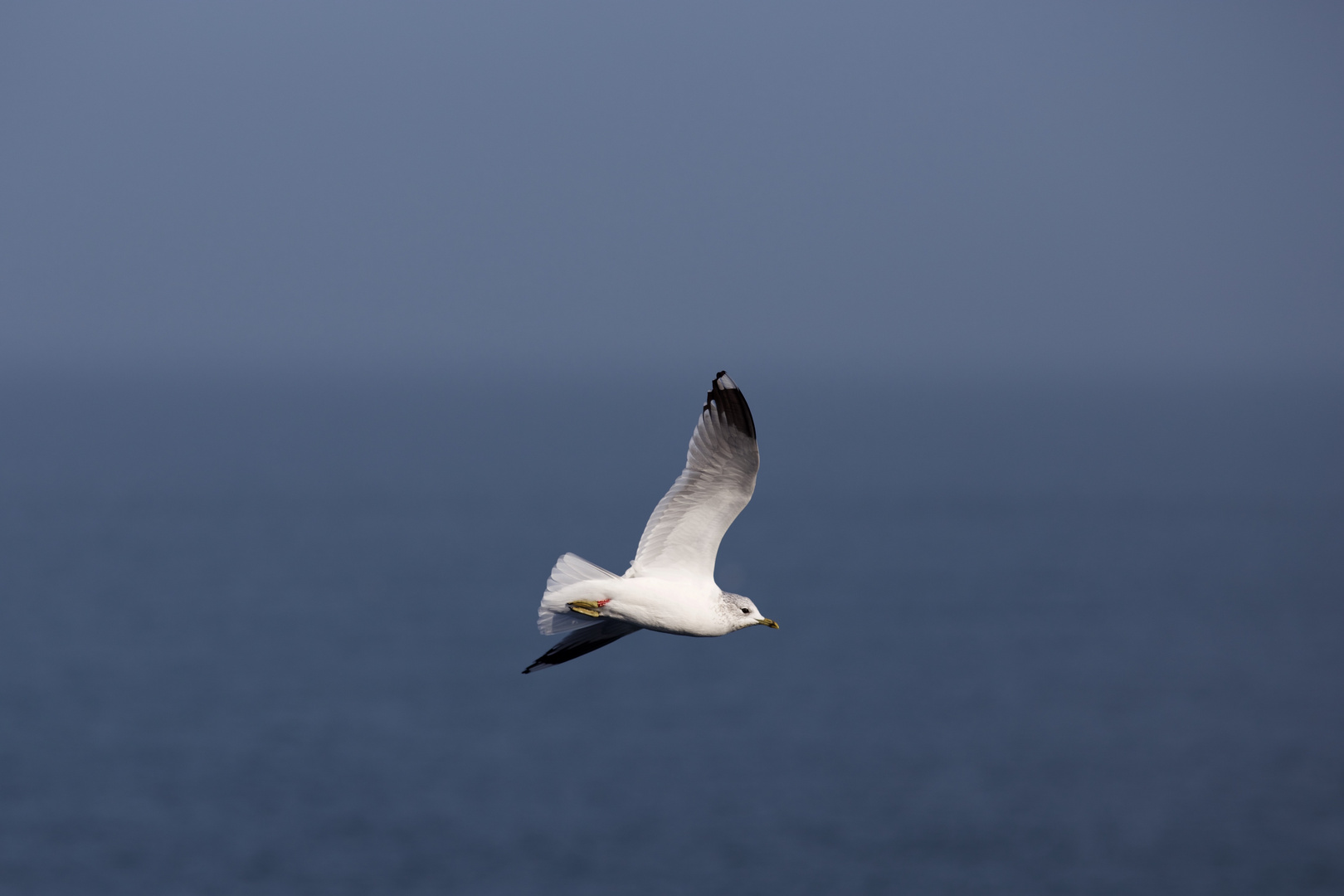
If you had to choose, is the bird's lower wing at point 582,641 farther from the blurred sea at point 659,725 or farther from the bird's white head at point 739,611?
the blurred sea at point 659,725

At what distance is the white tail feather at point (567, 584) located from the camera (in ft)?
51.0

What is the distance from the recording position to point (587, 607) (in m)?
15.1

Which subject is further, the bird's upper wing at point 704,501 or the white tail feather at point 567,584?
the white tail feather at point 567,584

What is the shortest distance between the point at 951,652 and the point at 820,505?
68.9 meters

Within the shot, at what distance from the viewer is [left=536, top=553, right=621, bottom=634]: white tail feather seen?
15531 millimetres

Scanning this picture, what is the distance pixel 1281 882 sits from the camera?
89375 mm

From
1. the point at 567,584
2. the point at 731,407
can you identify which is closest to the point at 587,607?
the point at 567,584

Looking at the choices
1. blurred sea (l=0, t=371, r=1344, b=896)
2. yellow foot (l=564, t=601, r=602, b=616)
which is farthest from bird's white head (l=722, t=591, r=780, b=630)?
blurred sea (l=0, t=371, r=1344, b=896)

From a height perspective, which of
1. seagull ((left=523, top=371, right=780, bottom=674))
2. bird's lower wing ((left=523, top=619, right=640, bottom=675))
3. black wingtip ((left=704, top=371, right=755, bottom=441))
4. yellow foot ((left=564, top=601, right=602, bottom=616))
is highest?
black wingtip ((left=704, top=371, right=755, bottom=441))

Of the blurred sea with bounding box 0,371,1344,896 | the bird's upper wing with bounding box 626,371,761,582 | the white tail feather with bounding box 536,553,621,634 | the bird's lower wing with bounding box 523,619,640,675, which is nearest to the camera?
the bird's upper wing with bounding box 626,371,761,582

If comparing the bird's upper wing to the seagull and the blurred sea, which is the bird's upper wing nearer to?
the seagull

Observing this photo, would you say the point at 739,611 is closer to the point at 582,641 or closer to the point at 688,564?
the point at 688,564

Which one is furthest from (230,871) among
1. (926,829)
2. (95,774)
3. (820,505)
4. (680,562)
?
(820,505)

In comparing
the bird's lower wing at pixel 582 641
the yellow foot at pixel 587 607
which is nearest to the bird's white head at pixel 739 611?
the bird's lower wing at pixel 582 641
